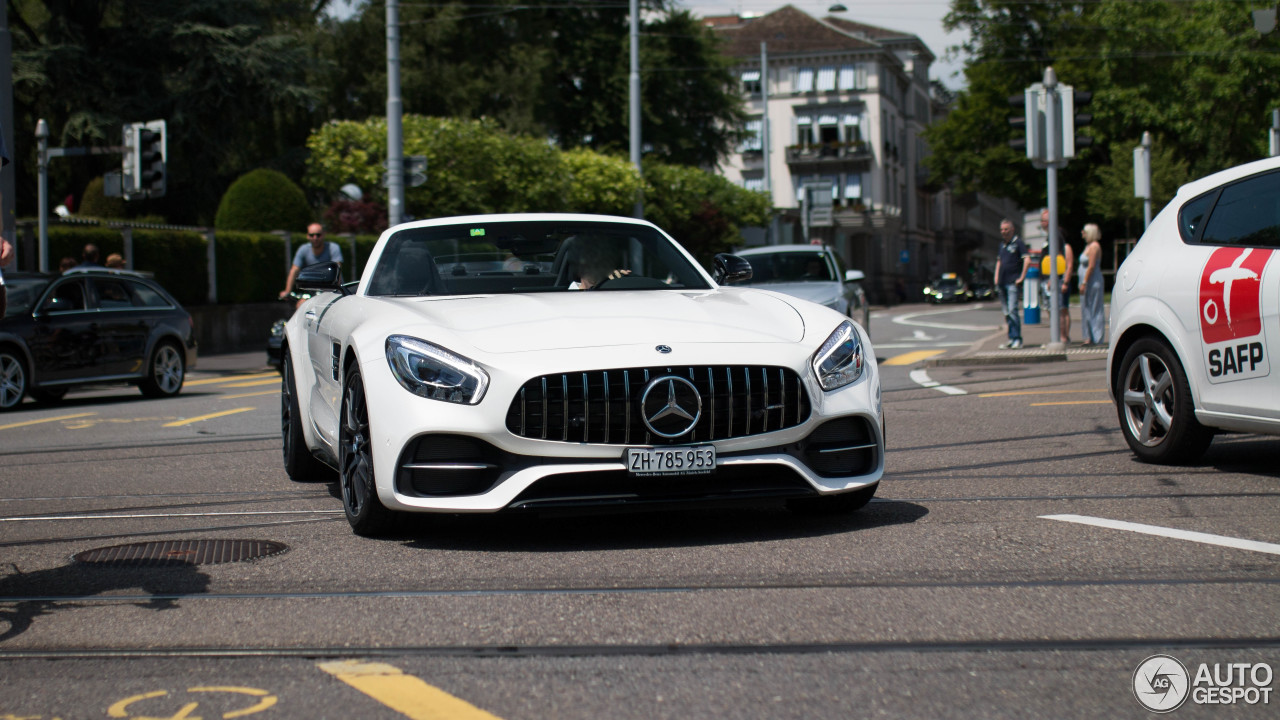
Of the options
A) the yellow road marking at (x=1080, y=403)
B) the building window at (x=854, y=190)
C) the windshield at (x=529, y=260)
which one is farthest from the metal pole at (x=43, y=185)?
the building window at (x=854, y=190)

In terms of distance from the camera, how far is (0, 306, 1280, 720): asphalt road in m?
3.54

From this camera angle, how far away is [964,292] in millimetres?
73562

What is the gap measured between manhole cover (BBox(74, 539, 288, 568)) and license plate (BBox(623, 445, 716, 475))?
1447mm

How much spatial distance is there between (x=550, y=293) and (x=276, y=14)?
112 feet

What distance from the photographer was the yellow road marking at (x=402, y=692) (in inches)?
134

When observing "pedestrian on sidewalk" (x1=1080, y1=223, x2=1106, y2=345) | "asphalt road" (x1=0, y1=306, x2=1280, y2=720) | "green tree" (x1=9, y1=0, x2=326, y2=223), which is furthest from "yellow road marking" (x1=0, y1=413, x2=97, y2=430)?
"green tree" (x1=9, y1=0, x2=326, y2=223)

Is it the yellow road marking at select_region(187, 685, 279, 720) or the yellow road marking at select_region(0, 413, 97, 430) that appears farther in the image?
the yellow road marking at select_region(0, 413, 97, 430)

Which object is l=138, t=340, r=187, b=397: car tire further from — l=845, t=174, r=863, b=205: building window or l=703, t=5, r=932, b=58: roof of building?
l=703, t=5, r=932, b=58: roof of building

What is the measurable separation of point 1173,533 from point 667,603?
2154 mm

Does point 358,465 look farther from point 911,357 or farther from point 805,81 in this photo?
point 805,81

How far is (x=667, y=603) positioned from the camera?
449cm

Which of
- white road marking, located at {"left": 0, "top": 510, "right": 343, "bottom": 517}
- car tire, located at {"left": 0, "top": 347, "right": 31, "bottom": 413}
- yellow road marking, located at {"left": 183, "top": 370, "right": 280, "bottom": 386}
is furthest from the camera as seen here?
yellow road marking, located at {"left": 183, "top": 370, "right": 280, "bottom": 386}

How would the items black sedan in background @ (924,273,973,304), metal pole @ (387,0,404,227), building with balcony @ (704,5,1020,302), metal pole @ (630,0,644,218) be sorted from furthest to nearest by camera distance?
building with balcony @ (704,5,1020,302) → black sedan in background @ (924,273,973,304) → metal pole @ (630,0,644,218) → metal pole @ (387,0,404,227)

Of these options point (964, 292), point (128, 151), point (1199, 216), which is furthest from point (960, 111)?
point (1199, 216)
